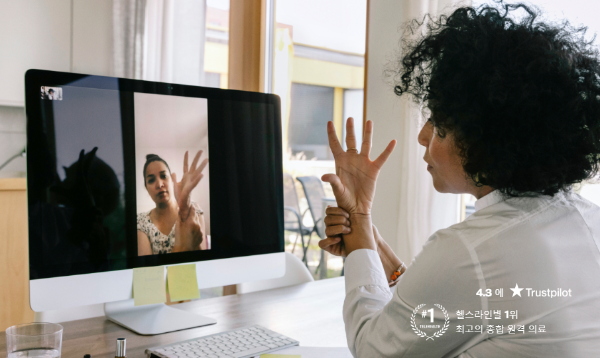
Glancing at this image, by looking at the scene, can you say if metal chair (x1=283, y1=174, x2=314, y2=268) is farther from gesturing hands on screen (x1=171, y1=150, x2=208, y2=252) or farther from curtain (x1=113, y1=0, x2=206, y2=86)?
gesturing hands on screen (x1=171, y1=150, x2=208, y2=252)

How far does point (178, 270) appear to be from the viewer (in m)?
1.06

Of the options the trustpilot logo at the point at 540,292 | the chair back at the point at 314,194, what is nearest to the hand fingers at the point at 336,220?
the trustpilot logo at the point at 540,292

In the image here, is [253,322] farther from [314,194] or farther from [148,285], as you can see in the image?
[314,194]

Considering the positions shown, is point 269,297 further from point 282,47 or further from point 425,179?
point 282,47

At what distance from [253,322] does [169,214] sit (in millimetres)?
322

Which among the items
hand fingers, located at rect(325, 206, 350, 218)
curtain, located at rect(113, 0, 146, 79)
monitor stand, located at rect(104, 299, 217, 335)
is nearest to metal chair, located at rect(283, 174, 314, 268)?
curtain, located at rect(113, 0, 146, 79)

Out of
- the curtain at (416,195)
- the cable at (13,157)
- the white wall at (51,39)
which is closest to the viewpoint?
the curtain at (416,195)

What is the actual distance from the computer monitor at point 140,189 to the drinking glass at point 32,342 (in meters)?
0.11

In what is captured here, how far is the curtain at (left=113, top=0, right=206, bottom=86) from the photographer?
10.2 feet

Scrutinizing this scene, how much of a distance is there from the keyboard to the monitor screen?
0.65ft

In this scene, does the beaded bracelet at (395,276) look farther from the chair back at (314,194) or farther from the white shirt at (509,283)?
the chair back at (314,194)

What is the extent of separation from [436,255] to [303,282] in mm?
973

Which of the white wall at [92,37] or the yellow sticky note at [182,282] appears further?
the white wall at [92,37]

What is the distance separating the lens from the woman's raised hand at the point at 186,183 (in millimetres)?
1064
